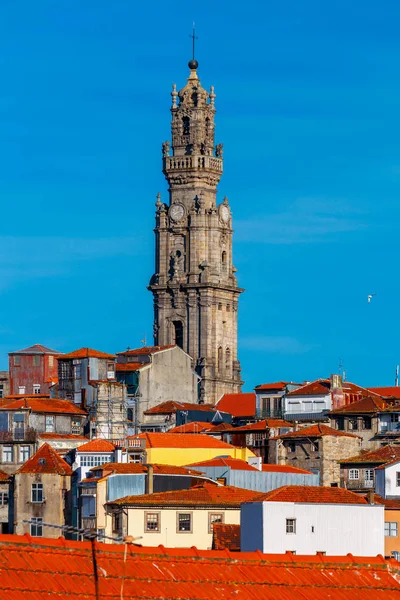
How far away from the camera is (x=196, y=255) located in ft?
573

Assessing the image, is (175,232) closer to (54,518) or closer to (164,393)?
(164,393)

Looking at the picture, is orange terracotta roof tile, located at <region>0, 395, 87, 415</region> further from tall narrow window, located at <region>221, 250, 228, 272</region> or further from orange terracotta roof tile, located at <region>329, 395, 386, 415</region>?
tall narrow window, located at <region>221, 250, 228, 272</region>

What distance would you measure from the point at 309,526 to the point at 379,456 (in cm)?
3945

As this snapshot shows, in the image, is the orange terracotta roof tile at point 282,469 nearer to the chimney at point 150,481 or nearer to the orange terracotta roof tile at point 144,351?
the chimney at point 150,481

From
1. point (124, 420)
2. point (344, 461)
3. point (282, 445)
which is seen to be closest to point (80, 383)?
point (124, 420)

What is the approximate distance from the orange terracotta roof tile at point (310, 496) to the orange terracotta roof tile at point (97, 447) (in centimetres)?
3440

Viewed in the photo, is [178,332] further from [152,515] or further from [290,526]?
[290,526]

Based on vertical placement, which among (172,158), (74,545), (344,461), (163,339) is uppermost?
(172,158)

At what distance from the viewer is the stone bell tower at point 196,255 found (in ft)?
564

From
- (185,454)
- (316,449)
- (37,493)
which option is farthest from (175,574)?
(316,449)

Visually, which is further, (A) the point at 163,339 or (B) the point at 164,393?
(A) the point at 163,339

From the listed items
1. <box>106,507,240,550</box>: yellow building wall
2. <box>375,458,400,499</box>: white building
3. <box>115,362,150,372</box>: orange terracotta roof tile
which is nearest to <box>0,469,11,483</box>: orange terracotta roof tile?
<box>375,458,400,499</box>: white building

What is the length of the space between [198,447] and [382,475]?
48.5 feet

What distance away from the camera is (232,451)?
119 metres
